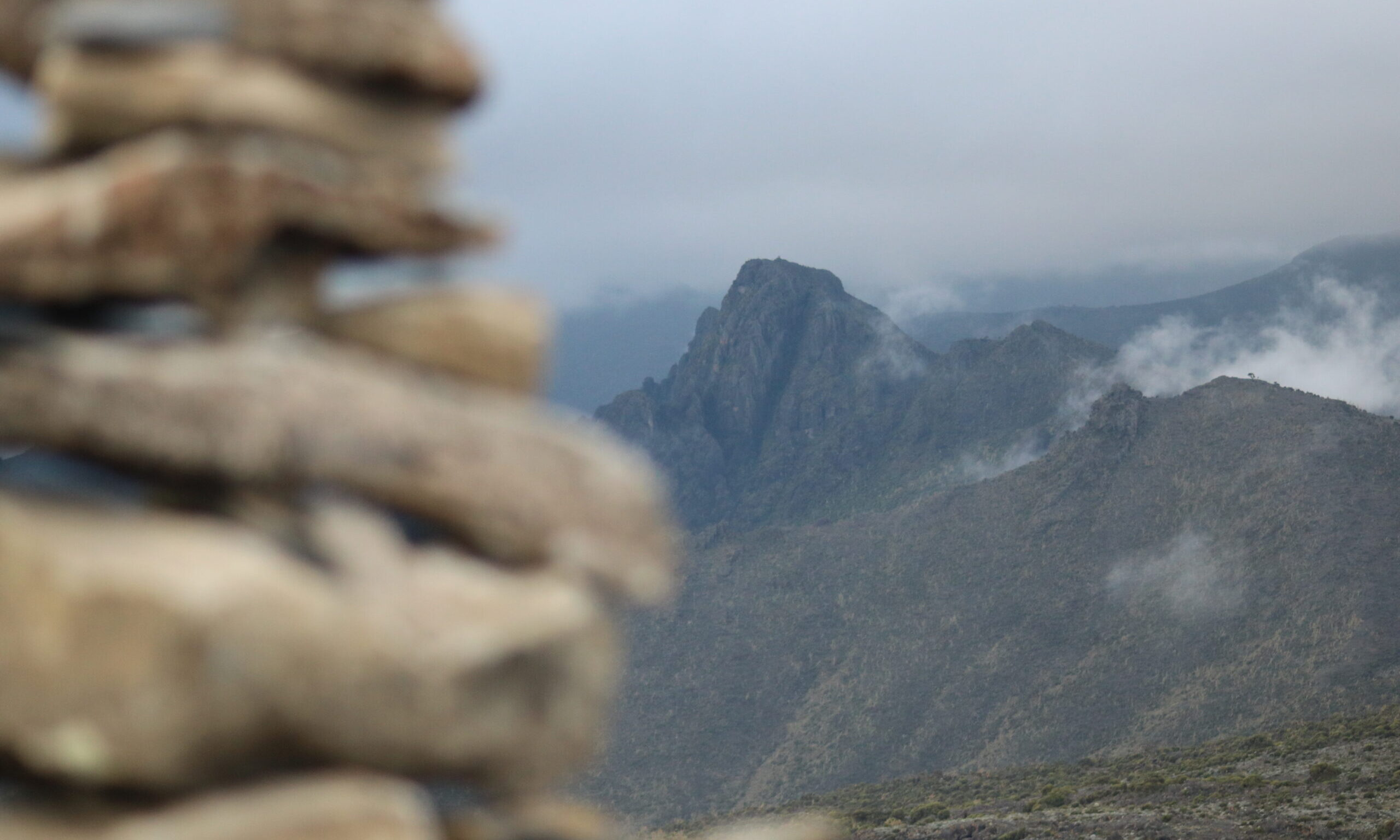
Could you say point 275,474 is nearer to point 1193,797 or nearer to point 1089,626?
point 1193,797

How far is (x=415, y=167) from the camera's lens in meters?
12.0

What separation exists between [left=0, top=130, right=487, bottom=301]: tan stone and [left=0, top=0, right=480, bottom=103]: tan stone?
1.04m

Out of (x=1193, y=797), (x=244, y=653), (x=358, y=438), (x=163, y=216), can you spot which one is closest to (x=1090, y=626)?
(x=1193, y=797)

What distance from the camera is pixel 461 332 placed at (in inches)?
462

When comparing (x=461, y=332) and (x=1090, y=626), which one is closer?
(x=461, y=332)

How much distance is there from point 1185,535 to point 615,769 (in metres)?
86.8

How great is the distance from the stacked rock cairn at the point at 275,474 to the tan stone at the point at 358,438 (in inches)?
1.1

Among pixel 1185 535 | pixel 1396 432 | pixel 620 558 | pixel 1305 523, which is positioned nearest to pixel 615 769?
pixel 1185 535

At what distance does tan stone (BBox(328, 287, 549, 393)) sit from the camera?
37.9 ft

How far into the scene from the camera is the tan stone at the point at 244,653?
28.5 feet

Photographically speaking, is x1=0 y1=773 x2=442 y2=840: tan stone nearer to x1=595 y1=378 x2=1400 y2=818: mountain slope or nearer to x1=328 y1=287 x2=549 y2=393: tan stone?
x1=328 y1=287 x2=549 y2=393: tan stone

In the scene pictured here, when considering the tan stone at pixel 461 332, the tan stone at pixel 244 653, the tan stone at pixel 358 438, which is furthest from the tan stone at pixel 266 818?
the tan stone at pixel 461 332

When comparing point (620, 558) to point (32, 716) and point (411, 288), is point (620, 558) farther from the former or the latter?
point (32, 716)

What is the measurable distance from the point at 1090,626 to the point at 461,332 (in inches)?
6524
